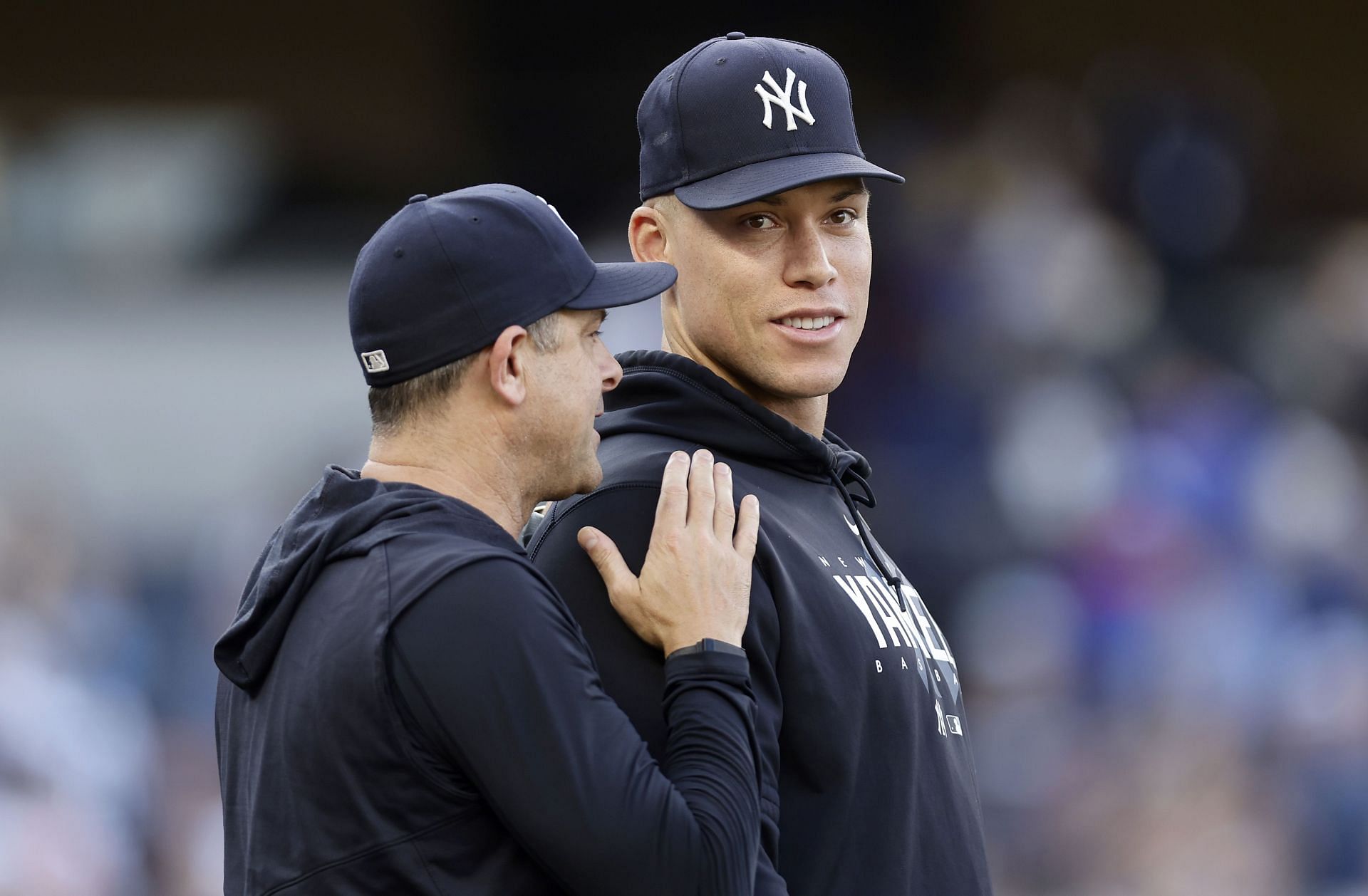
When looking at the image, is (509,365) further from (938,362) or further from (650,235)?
(938,362)

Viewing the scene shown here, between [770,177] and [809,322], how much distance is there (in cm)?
19

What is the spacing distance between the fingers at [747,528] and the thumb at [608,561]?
0.38 feet

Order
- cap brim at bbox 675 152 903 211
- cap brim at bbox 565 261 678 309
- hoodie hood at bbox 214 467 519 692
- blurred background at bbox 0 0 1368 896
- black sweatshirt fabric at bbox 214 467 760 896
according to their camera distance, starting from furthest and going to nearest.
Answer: blurred background at bbox 0 0 1368 896, cap brim at bbox 675 152 903 211, cap brim at bbox 565 261 678 309, hoodie hood at bbox 214 467 519 692, black sweatshirt fabric at bbox 214 467 760 896

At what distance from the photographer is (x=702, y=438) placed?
207 centimetres

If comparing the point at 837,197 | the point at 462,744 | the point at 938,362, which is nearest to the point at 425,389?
the point at 462,744

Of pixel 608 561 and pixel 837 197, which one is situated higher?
pixel 837 197

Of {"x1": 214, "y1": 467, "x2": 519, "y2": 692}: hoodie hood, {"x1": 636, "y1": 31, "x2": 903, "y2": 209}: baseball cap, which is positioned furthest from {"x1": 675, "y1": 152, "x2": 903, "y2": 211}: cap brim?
{"x1": 214, "y1": 467, "x2": 519, "y2": 692}: hoodie hood

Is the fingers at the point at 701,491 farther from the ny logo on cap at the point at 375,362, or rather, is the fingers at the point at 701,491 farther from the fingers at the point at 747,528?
the ny logo on cap at the point at 375,362

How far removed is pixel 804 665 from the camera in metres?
1.89

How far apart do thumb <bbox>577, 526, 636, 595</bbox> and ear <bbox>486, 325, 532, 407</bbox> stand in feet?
0.57

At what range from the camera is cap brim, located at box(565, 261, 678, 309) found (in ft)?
5.98

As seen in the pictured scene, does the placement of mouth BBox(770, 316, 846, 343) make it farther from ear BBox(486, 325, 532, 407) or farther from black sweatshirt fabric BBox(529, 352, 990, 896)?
ear BBox(486, 325, 532, 407)

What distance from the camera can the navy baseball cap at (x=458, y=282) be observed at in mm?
1766

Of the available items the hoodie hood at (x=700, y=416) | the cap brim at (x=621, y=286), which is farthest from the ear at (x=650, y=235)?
the cap brim at (x=621, y=286)
